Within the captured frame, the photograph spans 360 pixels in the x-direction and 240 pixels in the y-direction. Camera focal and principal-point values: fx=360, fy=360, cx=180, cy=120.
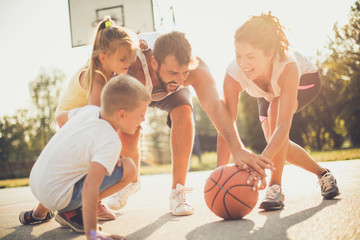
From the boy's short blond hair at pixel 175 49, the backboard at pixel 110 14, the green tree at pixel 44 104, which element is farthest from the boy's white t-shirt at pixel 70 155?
the green tree at pixel 44 104

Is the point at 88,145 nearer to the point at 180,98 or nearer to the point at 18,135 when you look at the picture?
the point at 180,98

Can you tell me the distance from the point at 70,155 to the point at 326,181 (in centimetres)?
220

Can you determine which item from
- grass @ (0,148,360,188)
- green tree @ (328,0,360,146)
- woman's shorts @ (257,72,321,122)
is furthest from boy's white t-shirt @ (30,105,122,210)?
green tree @ (328,0,360,146)

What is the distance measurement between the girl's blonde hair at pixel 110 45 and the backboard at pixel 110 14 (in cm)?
826

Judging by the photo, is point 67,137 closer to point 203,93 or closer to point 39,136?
point 203,93

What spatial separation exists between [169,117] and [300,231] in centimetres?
180

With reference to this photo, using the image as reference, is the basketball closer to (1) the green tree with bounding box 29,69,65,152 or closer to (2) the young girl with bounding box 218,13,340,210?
→ (2) the young girl with bounding box 218,13,340,210

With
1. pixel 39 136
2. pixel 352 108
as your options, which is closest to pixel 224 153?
pixel 352 108

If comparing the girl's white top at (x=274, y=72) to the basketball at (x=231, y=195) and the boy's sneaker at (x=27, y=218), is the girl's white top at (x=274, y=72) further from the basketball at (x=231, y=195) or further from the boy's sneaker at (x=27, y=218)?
the boy's sneaker at (x=27, y=218)

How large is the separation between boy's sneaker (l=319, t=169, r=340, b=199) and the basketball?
869 millimetres

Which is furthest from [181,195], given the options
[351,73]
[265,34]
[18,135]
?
[18,135]

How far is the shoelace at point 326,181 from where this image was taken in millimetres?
3096

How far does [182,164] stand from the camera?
3.17 m

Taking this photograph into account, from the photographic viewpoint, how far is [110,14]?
1112 cm
